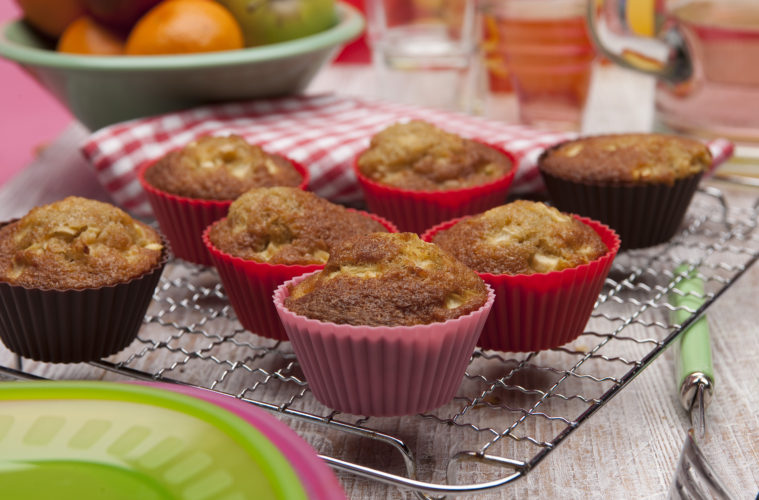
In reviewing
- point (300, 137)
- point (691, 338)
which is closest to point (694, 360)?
point (691, 338)

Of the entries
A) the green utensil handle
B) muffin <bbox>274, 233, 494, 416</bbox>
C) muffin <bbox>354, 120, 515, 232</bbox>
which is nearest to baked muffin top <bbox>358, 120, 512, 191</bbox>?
muffin <bbox>354, 120, 515, 232</bbox>

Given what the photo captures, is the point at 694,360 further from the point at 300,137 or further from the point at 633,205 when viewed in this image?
the point at 300,137

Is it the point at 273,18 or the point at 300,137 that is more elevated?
the point at 273,18

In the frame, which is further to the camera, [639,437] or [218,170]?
[218,170]

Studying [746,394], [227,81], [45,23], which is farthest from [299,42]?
[746,394]

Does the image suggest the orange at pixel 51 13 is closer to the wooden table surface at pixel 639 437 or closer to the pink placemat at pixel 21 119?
the pink placemat at pixel 21 119

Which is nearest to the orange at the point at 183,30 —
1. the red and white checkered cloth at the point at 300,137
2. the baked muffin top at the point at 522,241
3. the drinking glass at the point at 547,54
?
the red and white checkered cloth at the point at 300,137

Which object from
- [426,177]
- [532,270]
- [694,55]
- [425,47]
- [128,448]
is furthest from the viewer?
[425,47]

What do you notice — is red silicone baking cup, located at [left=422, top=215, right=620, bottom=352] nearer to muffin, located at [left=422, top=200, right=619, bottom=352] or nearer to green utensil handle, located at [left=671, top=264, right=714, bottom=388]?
muffin, located at [left=422, top=200, right=619, bottom=352]
